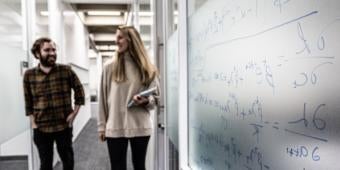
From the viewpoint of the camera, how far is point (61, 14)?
4414 millimetres

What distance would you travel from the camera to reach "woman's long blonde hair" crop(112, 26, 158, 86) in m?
1.90

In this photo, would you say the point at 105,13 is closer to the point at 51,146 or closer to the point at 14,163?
the point at 14,163

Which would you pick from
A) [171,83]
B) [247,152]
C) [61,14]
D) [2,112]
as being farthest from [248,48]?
[61,14]

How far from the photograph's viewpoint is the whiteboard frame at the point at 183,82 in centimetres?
131

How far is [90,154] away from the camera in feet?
14.7

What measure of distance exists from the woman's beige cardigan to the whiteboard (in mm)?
879

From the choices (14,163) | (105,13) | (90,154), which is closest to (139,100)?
(14,163)

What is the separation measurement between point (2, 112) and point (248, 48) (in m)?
1.97

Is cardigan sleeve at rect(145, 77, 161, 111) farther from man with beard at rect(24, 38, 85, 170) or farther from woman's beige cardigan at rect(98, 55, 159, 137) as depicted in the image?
man with beard at rect(24, 38, 85, 170)

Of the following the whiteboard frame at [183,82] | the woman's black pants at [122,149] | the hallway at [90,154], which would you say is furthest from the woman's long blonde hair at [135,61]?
the hallway at [90,154]

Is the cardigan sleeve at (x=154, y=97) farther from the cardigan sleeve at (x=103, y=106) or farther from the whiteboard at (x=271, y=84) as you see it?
the whiteboard at (x=271, y=84)

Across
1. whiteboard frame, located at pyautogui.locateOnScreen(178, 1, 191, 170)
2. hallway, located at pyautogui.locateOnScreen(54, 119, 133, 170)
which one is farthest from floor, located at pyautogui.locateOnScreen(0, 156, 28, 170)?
whiteboard frame, located at pyautogui.locateOnScreen(178, 1, 191, 170)

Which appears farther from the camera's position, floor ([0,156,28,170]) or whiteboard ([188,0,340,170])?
floor ([0,156,28,170])

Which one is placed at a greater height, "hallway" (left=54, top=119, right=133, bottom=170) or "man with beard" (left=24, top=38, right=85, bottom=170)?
"man with beard" (left=24, top=38, right=85, bottom=170)
